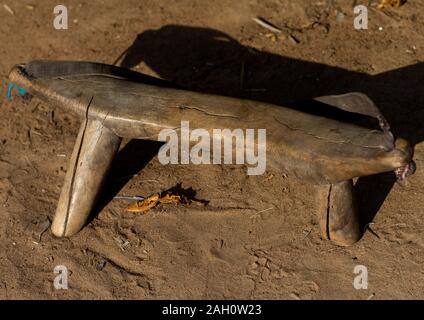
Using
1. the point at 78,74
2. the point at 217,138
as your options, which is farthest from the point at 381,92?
the point at 78,74

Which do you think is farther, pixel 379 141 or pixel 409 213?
pixel 409 213

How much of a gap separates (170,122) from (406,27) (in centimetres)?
281

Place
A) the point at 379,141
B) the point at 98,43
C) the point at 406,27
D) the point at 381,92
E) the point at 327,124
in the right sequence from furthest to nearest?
1. the point at 98,43
2. the point at 406,27
3. the point at 381,92
4. the point at 327,124
5. the point at 379,141

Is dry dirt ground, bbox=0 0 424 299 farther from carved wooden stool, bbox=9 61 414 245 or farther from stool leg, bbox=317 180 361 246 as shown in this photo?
carved wooden stool, bbox=9 61 414 245

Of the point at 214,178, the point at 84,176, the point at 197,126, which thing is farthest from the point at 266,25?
the point at 84,176

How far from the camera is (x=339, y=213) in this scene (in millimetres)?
4801

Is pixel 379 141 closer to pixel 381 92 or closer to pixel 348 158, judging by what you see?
pixel 348 158

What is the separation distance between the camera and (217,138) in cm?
473

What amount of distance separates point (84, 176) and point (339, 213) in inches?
77.3

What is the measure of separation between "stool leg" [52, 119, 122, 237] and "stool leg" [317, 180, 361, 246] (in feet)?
5.43

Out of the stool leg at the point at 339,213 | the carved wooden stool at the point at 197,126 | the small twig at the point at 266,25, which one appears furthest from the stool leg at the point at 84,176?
the small twig at the point at 266,25

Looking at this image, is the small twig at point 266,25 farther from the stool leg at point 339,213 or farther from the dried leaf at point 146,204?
the stool leg at point 339,213

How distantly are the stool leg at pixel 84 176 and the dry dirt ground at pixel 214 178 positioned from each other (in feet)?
0.47

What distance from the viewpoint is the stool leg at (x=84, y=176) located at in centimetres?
522
